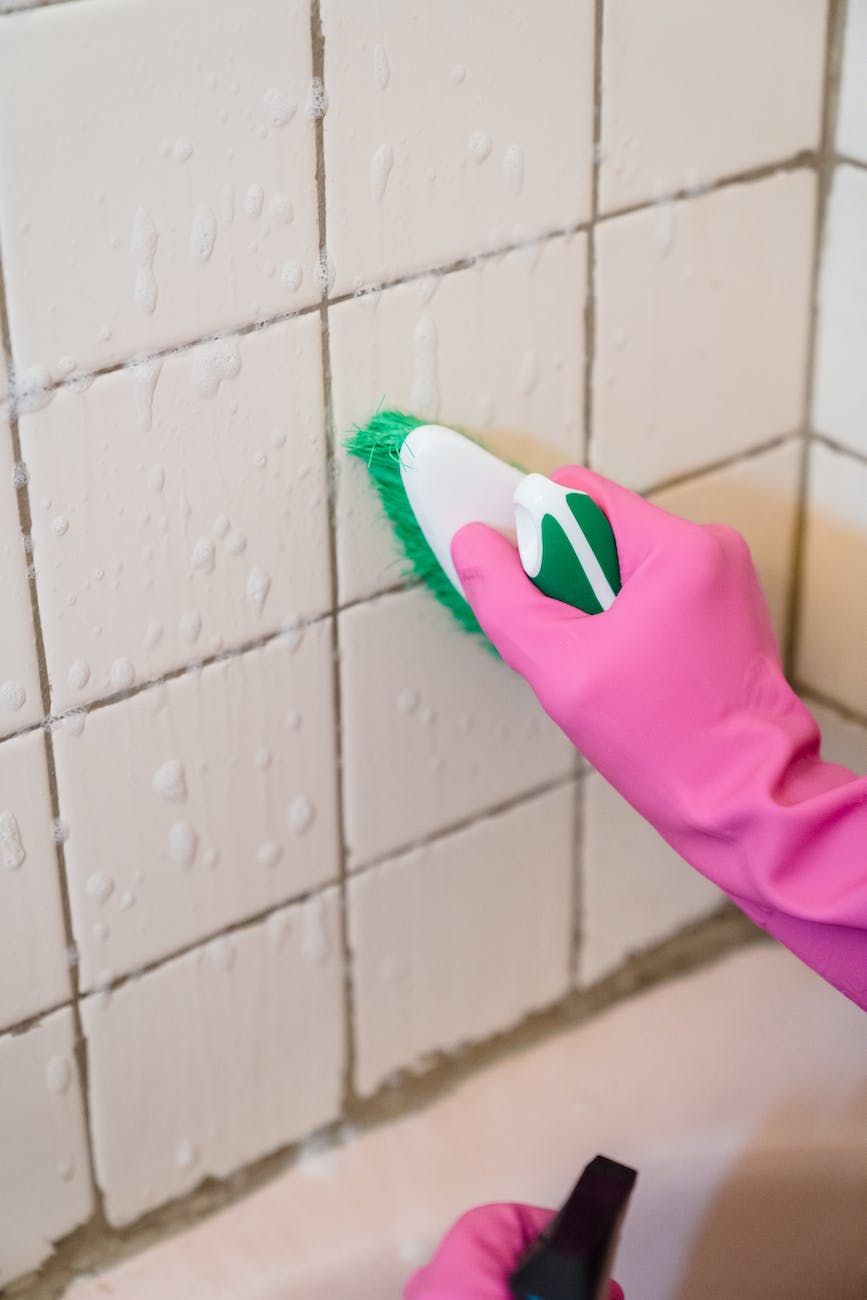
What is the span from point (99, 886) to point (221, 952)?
97 millimetres

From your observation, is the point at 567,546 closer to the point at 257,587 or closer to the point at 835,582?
the point at 257,587

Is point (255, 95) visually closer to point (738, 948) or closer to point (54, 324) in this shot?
point (54, 324)

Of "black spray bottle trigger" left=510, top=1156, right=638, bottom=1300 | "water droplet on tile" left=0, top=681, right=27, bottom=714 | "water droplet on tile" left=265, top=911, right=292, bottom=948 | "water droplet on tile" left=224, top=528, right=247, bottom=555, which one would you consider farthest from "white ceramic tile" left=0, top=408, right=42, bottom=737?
"black spray bottle trigger" left=510, top=1156, right=638, bottom=1300

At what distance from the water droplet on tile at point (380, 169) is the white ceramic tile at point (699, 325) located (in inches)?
5.6

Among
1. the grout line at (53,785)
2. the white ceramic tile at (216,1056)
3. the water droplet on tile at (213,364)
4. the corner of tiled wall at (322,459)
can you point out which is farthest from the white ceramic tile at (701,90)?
the white ceramic tile at (216,1056)

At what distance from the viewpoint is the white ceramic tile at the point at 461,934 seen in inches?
35.8

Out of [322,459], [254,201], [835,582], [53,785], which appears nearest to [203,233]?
[254,201]

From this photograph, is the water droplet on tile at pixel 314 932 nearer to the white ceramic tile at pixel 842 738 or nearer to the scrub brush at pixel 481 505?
the scrub brush at pixel 481 505

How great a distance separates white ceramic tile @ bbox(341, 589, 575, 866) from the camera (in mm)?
828

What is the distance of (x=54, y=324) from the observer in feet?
2.11

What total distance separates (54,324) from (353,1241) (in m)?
0.55

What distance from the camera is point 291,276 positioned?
2.31ft

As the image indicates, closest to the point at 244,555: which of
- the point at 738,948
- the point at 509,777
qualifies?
the point at 509,777

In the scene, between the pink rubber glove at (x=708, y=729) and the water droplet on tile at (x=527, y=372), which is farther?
the water droplet on tile at (x=527, y=372)
